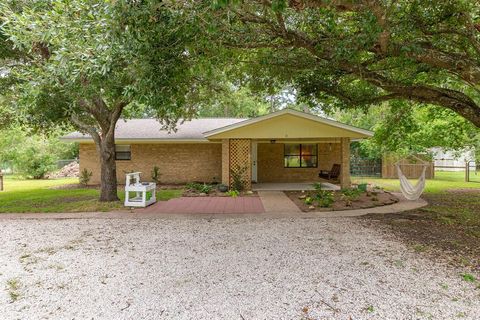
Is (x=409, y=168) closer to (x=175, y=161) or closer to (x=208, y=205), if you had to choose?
(x=175, y=161)

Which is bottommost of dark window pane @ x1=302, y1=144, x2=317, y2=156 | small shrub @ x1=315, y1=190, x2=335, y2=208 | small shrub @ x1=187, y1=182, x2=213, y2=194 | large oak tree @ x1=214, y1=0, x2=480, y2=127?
small shrub @ x1=315, y1=190, x2=335, y2=208

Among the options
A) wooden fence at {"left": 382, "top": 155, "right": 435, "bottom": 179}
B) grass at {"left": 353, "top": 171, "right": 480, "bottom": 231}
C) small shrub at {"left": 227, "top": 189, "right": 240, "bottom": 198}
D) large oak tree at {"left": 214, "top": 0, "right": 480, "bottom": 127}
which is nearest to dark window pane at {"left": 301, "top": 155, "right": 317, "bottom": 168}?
grass at {"left": 353, "top": 171, "right": 480, "bottom": 231}

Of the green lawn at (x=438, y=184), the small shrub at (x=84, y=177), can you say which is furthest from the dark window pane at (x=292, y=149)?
the small shrub at (x=84, y=177)

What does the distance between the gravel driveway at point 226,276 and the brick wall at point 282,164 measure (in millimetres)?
9668

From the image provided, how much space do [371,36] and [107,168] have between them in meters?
8.80

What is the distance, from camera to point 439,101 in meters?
7.04

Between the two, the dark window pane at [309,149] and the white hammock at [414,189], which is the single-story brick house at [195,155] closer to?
the dark window pane at [309,149]

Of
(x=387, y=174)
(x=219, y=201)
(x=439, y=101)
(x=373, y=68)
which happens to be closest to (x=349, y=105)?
(x=373, y=68)

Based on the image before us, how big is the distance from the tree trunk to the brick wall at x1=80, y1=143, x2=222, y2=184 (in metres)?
5.71

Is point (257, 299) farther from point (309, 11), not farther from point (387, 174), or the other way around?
point (387, 174)

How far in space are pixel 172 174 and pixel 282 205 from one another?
8096mm

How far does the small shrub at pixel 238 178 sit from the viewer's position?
1273cm

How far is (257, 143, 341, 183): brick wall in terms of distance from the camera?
1619cm

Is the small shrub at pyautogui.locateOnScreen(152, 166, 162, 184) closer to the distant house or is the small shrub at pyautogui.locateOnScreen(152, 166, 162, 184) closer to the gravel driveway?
the gravel driveway
